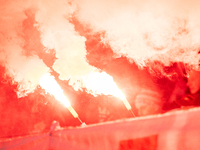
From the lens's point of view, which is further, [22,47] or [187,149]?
[22,47]

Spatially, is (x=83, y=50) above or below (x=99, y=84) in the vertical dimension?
above

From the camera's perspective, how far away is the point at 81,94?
467 cm

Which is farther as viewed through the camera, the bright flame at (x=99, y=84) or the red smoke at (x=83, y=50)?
the bright flame at (x=99, y=84)

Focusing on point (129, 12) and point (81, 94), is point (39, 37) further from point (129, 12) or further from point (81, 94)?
point (129, 12)

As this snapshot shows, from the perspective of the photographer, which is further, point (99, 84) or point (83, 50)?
point (83, 50)

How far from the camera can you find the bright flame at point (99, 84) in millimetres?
4137

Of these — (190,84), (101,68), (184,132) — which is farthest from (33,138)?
(190,84)

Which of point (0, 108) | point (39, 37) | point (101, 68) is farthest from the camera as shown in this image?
point (0, 108)

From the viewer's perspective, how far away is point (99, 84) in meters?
4.31

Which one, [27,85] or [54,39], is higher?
[54,39]

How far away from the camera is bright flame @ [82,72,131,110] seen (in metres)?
4.14

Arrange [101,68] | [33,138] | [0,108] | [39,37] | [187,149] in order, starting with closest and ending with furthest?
[187,149], [33,138], [101,68], [39,37], [0,108]

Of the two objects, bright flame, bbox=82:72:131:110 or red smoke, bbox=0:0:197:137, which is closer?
red smoke, bbox=0:0:197:137

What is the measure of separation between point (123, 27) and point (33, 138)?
2917mm
